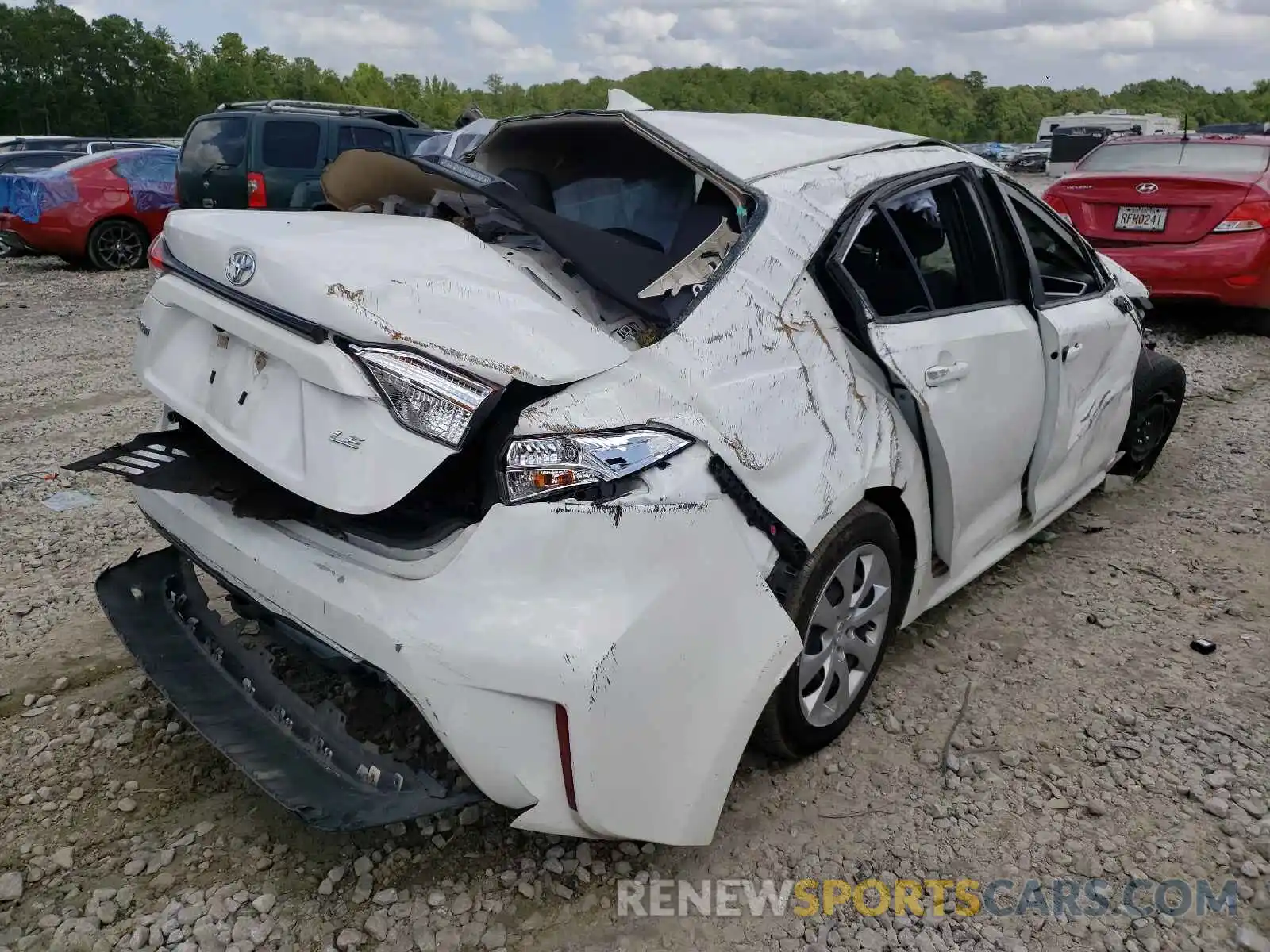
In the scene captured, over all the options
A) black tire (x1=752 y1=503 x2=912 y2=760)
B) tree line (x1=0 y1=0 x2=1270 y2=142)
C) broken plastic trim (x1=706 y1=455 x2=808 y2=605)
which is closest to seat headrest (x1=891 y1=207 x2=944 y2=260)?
black tire (x1=752 y1=503 x2=912 y2=760)

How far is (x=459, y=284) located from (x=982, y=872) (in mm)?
1829

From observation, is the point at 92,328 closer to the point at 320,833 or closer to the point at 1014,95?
the point at 320,833

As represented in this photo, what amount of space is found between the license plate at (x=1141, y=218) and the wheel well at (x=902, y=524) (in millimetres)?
5971

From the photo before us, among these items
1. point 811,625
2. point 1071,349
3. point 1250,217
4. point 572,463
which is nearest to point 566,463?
point 572,463

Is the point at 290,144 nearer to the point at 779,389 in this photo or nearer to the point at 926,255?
the point at 926,255

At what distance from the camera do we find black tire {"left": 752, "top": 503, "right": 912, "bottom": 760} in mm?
2316

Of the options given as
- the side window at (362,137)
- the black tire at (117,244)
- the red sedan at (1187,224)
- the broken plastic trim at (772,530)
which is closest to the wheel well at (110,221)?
the black tire at (117,244)

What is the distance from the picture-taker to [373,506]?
1897 mm

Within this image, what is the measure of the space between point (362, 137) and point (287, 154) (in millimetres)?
935

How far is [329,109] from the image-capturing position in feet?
38.8

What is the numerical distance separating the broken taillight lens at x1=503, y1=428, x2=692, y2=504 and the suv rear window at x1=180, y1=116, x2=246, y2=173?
1005 centimetres

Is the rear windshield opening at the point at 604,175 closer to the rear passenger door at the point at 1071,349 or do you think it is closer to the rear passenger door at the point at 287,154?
the rear passenger door at the point at 1071,349

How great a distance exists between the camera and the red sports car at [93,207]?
37.8 feet

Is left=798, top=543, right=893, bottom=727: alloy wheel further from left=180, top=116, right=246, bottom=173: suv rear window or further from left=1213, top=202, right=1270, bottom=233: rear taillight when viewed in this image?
left=180, top=116, right=246, bottom=173: suv rear window
